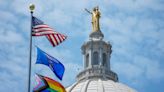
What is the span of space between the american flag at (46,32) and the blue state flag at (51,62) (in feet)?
3.92

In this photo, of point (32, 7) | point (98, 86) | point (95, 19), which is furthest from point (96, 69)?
point (32, 7)

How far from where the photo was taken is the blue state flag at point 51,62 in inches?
1906

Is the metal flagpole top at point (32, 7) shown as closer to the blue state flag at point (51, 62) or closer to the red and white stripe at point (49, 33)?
the red and white stripe at point (49, 33)

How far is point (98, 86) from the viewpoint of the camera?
4006 inches

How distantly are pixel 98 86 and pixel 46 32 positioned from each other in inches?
2107

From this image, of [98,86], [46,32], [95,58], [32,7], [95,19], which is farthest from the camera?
[95,19]

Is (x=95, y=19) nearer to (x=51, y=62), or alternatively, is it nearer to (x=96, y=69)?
(x=96, y=69)

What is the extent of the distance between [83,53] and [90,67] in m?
5.27

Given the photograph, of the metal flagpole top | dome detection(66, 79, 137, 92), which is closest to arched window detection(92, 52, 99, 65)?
dome detection(66, 79, 137, 92)

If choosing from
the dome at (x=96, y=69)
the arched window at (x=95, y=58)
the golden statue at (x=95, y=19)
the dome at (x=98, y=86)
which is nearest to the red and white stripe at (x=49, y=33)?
the dome at (x=98, y=86)

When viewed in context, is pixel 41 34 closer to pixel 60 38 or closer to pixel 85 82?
pixel 60 38

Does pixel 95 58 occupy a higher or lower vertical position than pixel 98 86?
higher

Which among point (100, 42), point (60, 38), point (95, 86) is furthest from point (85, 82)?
point (60, 38)

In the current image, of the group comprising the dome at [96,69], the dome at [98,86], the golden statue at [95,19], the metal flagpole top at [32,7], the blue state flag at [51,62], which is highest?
the golden statue at [95,19]
